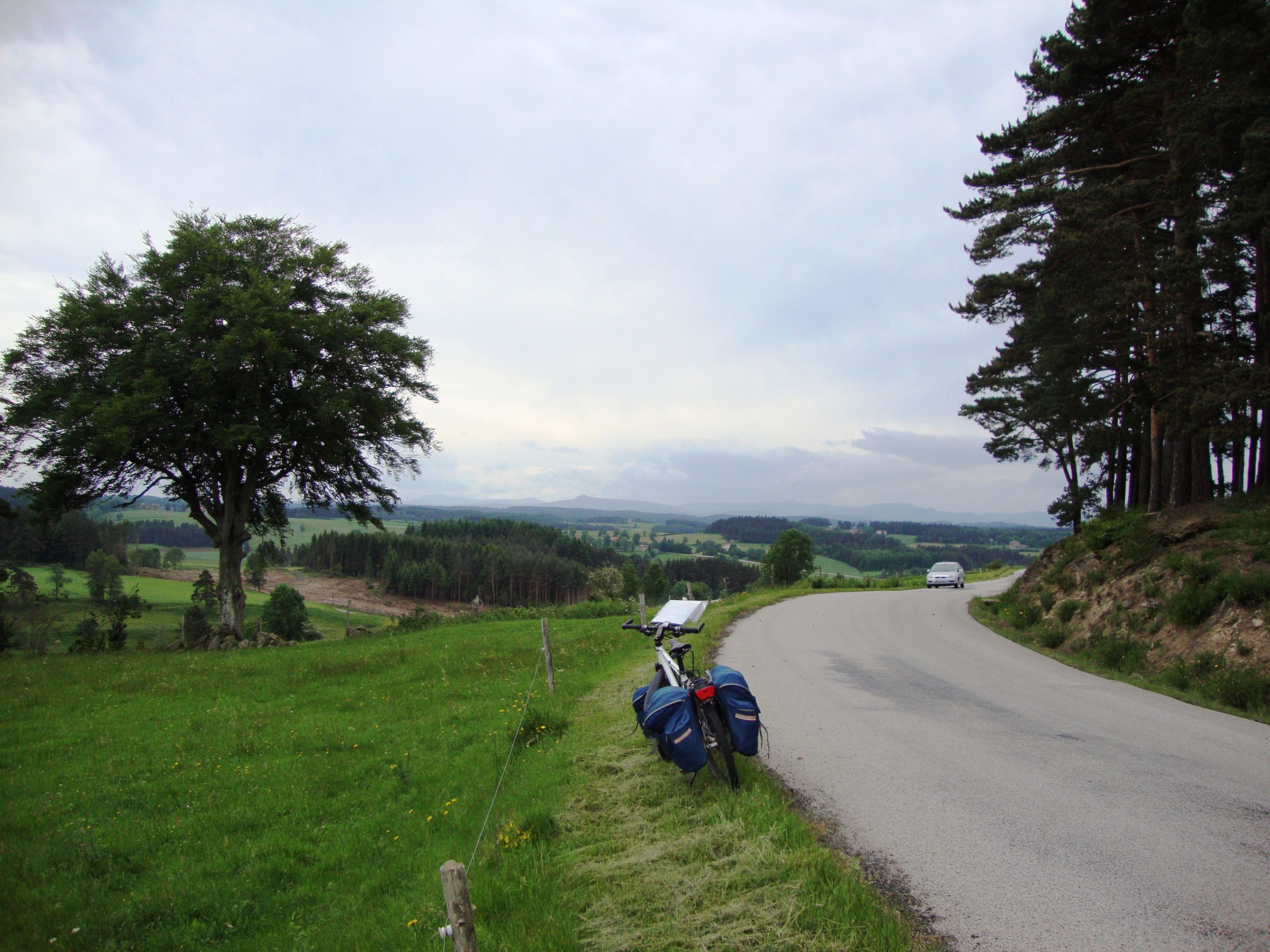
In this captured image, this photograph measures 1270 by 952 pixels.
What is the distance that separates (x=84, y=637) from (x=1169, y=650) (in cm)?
3004

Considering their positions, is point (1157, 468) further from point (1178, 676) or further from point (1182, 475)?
point (1178, 676)

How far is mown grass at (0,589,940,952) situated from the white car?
29321 millimetres

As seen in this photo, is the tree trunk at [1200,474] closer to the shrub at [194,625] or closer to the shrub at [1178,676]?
the shrub at [1178,676]

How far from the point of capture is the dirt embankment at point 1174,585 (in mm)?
10367

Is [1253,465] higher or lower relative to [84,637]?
higher

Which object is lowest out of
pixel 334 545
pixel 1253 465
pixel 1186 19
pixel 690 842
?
pixel 334 545

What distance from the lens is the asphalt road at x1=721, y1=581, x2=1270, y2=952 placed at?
3.52 m

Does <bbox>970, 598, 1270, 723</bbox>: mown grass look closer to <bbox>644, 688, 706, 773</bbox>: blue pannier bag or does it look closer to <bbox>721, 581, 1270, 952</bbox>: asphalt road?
<bbox>721, 581, 1270, 952</bbox>: asphalt road

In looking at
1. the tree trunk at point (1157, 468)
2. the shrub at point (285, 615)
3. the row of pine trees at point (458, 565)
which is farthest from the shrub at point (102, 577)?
the tree trunk at point (1157, 468)

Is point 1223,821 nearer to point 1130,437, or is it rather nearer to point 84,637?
point 1130,437

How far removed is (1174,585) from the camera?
12336 mm

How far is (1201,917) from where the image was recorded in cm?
344

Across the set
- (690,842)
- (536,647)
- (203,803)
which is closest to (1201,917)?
(690,842)

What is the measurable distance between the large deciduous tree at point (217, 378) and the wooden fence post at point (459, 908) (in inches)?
744
